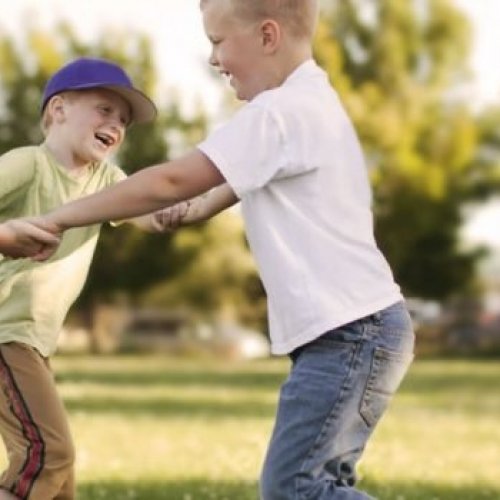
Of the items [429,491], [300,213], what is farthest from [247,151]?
→ [429,491]

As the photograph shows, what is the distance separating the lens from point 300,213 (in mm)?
4484

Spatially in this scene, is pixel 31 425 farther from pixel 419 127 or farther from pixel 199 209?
pixel 419 127

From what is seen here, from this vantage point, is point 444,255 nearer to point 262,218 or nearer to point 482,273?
point 482,273

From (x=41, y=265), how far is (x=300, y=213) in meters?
1.52

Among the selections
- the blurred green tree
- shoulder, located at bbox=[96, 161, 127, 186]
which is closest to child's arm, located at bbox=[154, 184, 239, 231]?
shoulder, located at bbox=[96, 161, 127, 186]

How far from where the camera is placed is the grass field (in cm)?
912

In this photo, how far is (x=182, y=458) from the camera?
440 inches

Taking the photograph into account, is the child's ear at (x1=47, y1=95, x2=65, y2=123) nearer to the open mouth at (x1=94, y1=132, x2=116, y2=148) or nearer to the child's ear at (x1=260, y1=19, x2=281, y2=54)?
the open mouth at (x1=94, y1=132, x2=116, y2=148)

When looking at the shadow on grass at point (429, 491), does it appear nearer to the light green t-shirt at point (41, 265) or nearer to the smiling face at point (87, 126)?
the light green t-shirt at point (41, 265)

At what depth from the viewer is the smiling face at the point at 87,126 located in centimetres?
570

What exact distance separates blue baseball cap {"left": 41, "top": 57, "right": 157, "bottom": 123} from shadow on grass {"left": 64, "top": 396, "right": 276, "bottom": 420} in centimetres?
1043

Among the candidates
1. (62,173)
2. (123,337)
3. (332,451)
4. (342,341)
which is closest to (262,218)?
(342,341)

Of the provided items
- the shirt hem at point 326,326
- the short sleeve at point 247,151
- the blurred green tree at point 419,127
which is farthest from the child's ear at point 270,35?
the blurred green tree at point 419,127

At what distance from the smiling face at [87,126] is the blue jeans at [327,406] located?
150 centimetres
